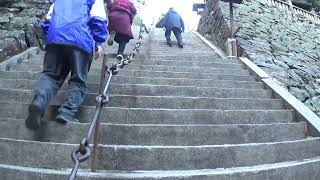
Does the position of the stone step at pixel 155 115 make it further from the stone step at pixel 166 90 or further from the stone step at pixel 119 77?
the stone step at pixel 119 77

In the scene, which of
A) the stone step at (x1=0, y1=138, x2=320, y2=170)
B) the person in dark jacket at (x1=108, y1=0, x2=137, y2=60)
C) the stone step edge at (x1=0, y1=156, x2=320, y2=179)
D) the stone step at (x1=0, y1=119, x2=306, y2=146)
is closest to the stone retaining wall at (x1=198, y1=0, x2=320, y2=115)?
the person in dark jacket at (x1=108, y1=0, x2=137, y2=60)

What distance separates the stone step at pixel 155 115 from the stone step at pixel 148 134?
332mm

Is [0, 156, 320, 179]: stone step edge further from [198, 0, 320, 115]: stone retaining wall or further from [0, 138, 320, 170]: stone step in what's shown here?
[198, 0, 320, 115]: stone retaining wall

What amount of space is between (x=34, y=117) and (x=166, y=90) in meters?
2.15

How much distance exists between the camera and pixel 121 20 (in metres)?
7.09

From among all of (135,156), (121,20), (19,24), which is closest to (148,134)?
(135,156)

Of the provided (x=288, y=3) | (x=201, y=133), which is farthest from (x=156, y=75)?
(x=288, y=3)

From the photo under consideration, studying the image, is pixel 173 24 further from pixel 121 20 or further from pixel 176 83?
pixel 176 83

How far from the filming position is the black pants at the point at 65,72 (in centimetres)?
368

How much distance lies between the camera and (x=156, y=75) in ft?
19.9

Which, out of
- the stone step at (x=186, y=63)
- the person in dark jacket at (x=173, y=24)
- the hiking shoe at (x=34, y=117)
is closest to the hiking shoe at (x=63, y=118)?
the hiking shoe at (x=34, y=117)

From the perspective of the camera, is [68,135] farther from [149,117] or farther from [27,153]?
[149,117]

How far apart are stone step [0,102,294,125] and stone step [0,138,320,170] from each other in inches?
29.3

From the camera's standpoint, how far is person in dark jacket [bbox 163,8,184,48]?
35.6 feet
